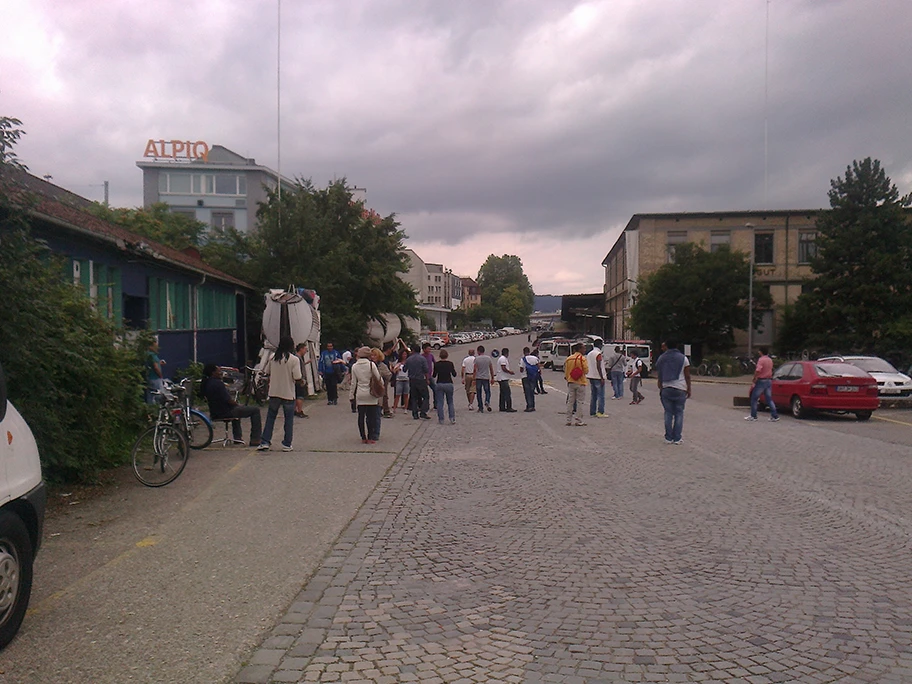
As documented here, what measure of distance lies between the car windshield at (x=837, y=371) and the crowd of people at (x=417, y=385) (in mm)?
1770

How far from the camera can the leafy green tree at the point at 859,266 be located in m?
40.2

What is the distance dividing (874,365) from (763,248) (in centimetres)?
3981

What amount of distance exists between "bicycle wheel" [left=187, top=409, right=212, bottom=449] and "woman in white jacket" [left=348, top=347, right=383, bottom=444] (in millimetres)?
2416

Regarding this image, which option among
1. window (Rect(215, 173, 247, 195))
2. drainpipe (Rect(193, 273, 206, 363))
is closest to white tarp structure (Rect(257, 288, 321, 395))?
drainpipe (Rect(193, 273, 206, 363))

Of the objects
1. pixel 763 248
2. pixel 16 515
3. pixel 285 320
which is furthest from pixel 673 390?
pixel 763 248

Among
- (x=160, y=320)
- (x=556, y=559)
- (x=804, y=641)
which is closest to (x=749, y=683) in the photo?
(x=804, y=641)

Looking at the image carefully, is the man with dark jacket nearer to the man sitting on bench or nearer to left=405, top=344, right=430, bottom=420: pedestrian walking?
left=405, top=344, right=430, bottom=420: pedestrian walking

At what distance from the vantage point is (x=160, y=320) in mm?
20531

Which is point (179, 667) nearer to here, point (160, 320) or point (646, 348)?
point (160, 320)

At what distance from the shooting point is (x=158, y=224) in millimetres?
44344

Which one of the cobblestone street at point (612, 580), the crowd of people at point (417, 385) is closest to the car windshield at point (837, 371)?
the crowd of people at point (417, 385)

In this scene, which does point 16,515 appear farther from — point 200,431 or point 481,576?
point 200,431

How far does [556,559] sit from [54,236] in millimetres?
11612

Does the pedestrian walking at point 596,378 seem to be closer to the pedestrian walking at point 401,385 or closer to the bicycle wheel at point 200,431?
the pedestrian walking at point 401,385
